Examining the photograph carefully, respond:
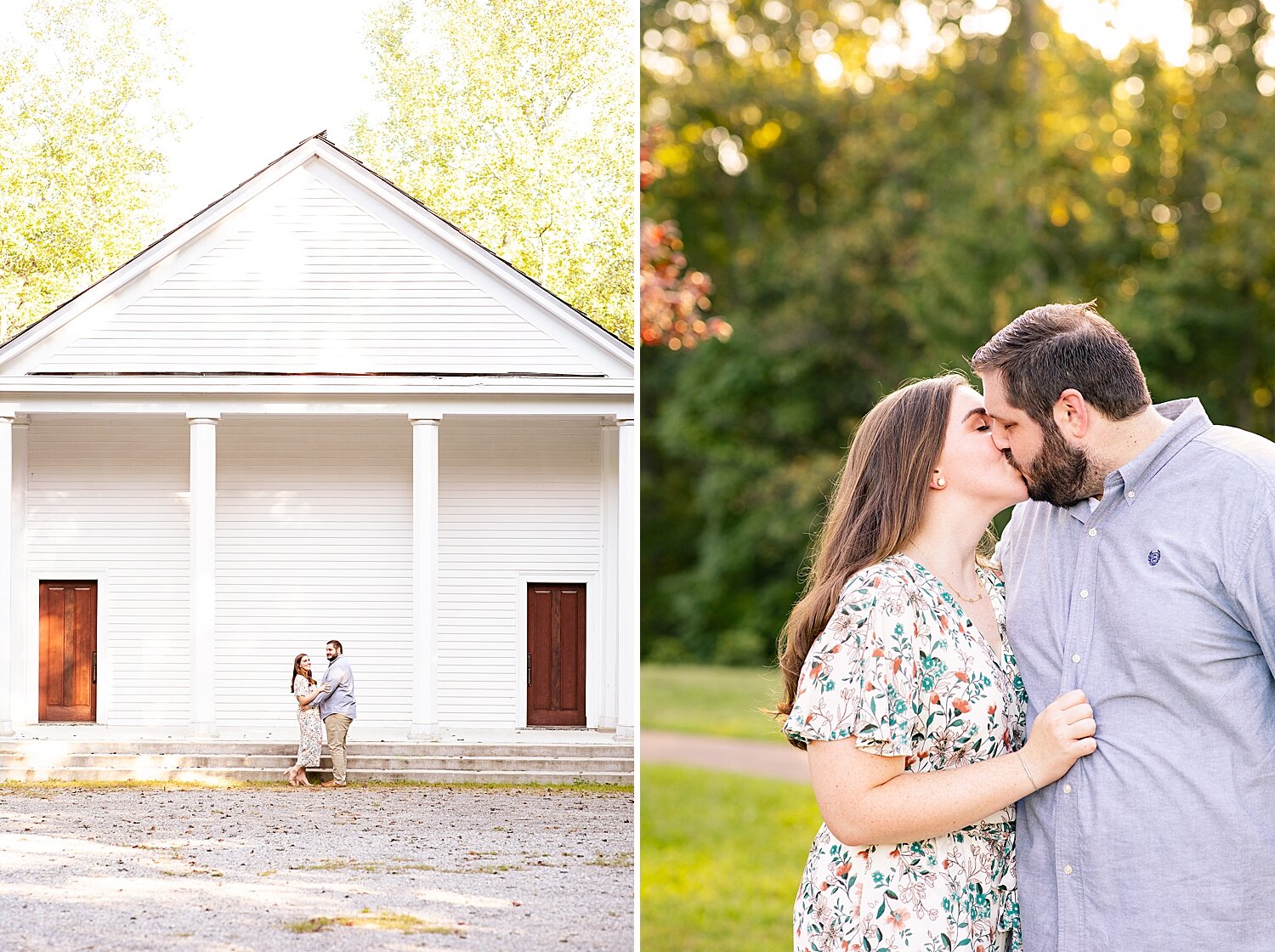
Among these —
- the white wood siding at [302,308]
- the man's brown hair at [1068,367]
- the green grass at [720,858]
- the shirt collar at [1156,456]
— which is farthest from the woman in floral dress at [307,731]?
the green grass at [720,858]

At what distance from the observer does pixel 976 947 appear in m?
2.54

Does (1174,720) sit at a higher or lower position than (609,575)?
lower

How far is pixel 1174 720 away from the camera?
2.44 metres

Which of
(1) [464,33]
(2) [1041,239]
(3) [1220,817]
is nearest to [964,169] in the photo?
(2) [1041,239]

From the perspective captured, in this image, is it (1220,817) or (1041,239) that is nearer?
(1220,817)

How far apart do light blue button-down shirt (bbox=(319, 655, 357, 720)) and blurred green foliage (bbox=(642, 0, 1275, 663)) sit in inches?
447

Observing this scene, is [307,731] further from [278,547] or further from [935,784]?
[935,784]

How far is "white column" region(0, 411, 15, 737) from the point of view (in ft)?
10.7

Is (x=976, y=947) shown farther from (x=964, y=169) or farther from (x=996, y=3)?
(x=996, y=3)

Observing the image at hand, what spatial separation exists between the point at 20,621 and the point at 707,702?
Result: 1237 cm

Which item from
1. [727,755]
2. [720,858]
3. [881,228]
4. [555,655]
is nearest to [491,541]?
[555,655]

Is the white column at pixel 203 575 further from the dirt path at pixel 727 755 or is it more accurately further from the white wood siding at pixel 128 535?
the dirt path at pixel 727 755

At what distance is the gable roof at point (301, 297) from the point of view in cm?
332

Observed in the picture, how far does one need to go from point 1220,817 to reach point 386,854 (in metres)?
1.82
